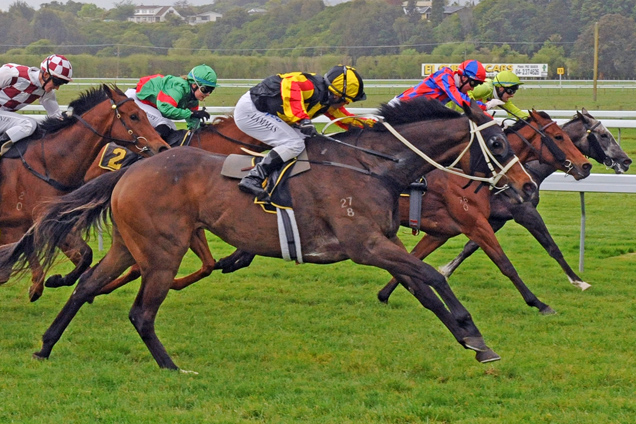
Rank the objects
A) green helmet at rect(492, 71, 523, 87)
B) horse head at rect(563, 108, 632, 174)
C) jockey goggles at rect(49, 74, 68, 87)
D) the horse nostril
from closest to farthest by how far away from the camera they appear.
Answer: the horse nostril, jockey goggles at rect(49, 74, 68, 87), horse head at rect(563, 108, 632, 174), green helmet at rect(492, 71, 523, 87)

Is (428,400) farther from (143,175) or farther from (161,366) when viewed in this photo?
(143,175)

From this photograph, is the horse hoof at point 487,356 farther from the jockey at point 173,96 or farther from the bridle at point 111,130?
the jockey at point 173,96

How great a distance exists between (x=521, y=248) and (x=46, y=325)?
461 cm

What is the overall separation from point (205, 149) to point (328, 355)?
2055 millimetres

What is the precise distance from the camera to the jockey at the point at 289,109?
485cm

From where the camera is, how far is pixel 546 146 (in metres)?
6.43

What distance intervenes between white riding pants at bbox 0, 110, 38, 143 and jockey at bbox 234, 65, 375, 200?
166cm

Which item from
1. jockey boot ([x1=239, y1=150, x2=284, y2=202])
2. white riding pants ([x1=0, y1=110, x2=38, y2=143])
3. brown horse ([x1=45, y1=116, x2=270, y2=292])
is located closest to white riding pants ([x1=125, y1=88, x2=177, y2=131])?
brown horse ([x1=45, y1=116, x2=270, y2=292])

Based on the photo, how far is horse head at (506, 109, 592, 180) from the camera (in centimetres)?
642

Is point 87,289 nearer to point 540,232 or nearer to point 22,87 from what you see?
point 22,87

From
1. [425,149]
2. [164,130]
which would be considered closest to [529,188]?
[425,149]

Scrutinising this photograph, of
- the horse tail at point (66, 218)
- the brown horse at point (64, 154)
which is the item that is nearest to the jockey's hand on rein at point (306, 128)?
Result: the horse tail at point (66, 218)

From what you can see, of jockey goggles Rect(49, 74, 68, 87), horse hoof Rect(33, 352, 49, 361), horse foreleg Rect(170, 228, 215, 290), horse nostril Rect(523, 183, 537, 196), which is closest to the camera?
horse nostril Rect(523, 183, 537, 196)

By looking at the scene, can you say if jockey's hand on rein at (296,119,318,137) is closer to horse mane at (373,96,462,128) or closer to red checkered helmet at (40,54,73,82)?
horse mane at (373,96,462,128)
